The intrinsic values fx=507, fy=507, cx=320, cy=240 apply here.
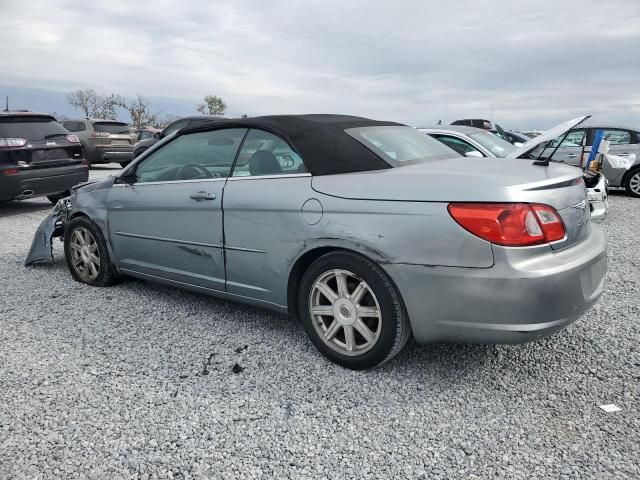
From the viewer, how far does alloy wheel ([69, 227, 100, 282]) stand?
4.43m

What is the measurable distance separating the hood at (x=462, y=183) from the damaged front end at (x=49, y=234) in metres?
3.37

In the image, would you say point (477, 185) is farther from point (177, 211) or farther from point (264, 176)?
point (177, 211)

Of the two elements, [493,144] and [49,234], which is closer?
[49,234]

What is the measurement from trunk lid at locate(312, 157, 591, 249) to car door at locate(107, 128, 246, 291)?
35.3 inches

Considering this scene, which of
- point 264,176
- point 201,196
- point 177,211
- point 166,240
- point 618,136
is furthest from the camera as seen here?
point 618,136

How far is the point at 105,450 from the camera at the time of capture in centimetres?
220

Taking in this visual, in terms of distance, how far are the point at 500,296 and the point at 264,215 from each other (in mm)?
1438

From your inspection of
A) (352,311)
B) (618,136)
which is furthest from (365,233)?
(618,136)

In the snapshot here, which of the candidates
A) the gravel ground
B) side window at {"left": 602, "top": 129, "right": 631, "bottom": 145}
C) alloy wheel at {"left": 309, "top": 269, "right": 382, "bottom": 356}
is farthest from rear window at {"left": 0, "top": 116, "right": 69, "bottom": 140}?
side window at {"left": 602, "top": 129, "right": 631, "bottom": 145}

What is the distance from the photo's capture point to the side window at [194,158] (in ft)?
11.5

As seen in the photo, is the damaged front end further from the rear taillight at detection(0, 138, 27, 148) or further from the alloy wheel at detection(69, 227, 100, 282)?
the rear taillight at detection(0, 138, 27, 148)

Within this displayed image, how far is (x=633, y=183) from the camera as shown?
35.5ft

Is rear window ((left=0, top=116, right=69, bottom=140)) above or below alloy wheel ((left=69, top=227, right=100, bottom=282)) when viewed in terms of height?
above

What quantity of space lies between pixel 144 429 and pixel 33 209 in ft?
27.0
